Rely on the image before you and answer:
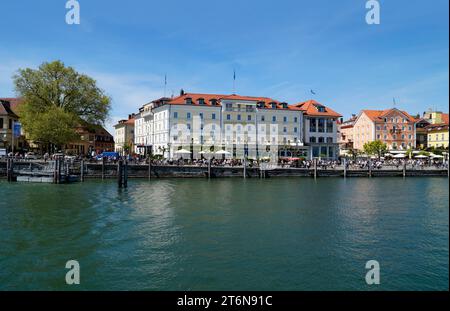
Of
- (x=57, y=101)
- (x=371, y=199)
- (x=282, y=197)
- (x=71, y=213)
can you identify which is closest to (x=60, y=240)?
(x=71, y=213)

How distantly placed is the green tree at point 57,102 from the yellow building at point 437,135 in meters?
74.3

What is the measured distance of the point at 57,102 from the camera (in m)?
54.9

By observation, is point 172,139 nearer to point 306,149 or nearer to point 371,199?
point 306,149

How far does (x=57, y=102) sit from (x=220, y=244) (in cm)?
4641

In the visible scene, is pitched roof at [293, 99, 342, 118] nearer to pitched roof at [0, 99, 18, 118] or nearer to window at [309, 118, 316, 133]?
window at [309, 118, 316, 133]

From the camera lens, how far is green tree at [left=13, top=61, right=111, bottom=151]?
50.1 metres

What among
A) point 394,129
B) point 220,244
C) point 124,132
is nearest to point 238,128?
point 394,129

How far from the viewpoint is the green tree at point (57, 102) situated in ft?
164

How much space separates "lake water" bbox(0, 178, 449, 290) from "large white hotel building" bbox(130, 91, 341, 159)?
4235 cm

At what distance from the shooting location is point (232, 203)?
94.6ft

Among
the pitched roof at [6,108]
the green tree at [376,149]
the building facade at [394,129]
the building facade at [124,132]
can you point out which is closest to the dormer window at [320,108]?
the green tree at [376,149]

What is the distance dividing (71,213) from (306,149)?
61865 millimetres

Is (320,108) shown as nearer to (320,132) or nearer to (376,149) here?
(320,132)

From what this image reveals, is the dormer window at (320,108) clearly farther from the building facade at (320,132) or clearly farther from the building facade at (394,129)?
the building facade at (394,129)
